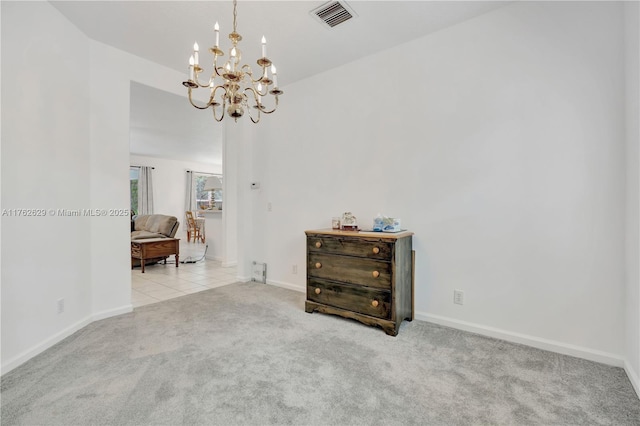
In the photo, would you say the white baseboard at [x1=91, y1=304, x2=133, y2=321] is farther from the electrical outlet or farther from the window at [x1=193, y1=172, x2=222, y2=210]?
the window at [x1=193, y1=172, x2=222, y2=210]

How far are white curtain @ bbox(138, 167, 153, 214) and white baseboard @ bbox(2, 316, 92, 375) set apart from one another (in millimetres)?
7814

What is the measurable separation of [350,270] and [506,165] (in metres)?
1.56

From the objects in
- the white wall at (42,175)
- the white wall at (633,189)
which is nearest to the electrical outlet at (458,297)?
the white wall at (633,189)

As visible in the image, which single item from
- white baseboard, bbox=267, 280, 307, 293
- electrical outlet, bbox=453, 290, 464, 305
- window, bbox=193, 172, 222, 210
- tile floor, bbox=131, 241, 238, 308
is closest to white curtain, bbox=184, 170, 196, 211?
window, bbox=193, 172, 222, 210

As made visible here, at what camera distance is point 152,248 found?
5.03m

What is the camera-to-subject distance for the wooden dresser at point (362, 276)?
2467 mm

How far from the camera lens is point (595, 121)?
205cm

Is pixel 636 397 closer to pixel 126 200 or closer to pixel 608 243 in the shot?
pixel 608 243

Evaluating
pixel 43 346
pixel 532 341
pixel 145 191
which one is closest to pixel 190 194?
pixel 145 191

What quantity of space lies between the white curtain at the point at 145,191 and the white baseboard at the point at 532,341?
9.57 meters

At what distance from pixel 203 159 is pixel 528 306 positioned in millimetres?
10443

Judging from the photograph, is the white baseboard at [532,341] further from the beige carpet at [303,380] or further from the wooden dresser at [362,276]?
the wooden dresser at [362,276]

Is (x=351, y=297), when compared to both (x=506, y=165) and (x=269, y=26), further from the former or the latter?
(x=269, y=26)

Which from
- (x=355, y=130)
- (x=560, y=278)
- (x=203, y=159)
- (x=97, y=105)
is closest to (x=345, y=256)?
(x=355, y=130)
